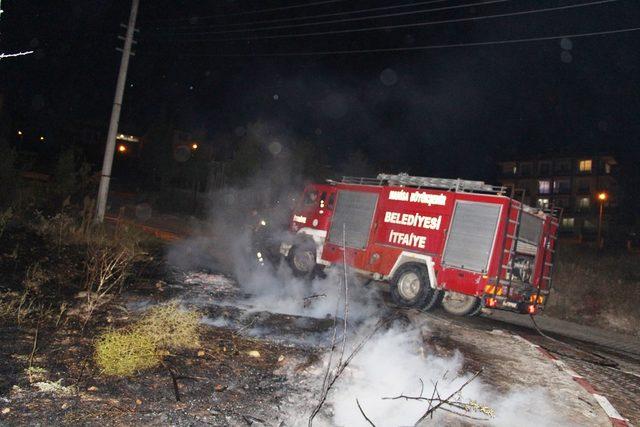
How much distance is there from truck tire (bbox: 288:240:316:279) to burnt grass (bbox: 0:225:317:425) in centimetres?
587

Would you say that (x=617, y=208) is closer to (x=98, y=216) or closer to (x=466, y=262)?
(x=466, y=262)

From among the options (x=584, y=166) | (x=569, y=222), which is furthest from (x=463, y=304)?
(x=584, y=166)

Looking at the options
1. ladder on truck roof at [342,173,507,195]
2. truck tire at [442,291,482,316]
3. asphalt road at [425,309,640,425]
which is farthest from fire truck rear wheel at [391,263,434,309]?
ladder on truck roof at [342,173,507,195]

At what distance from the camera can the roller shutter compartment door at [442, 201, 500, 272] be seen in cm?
836

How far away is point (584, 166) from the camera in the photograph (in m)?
49.8

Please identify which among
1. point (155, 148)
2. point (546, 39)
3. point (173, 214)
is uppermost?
point (546, 39)

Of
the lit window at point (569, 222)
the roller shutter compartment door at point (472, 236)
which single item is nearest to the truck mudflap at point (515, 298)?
the roller shutter compartment door at point (472, 236)

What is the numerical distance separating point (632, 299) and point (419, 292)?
248 inches

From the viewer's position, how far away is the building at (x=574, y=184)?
48.1m

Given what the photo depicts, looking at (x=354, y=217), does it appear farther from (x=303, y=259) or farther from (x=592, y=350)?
(x=592, y=350)

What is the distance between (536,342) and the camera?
23.7 ft

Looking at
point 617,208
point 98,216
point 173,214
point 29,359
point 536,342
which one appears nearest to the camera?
point 29,359

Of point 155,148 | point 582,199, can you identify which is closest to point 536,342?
point 155,148

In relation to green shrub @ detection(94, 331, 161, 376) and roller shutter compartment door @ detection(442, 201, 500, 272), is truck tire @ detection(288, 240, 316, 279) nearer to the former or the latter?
roller shutter compartment door @ detection(442, 201, 500, 272)
